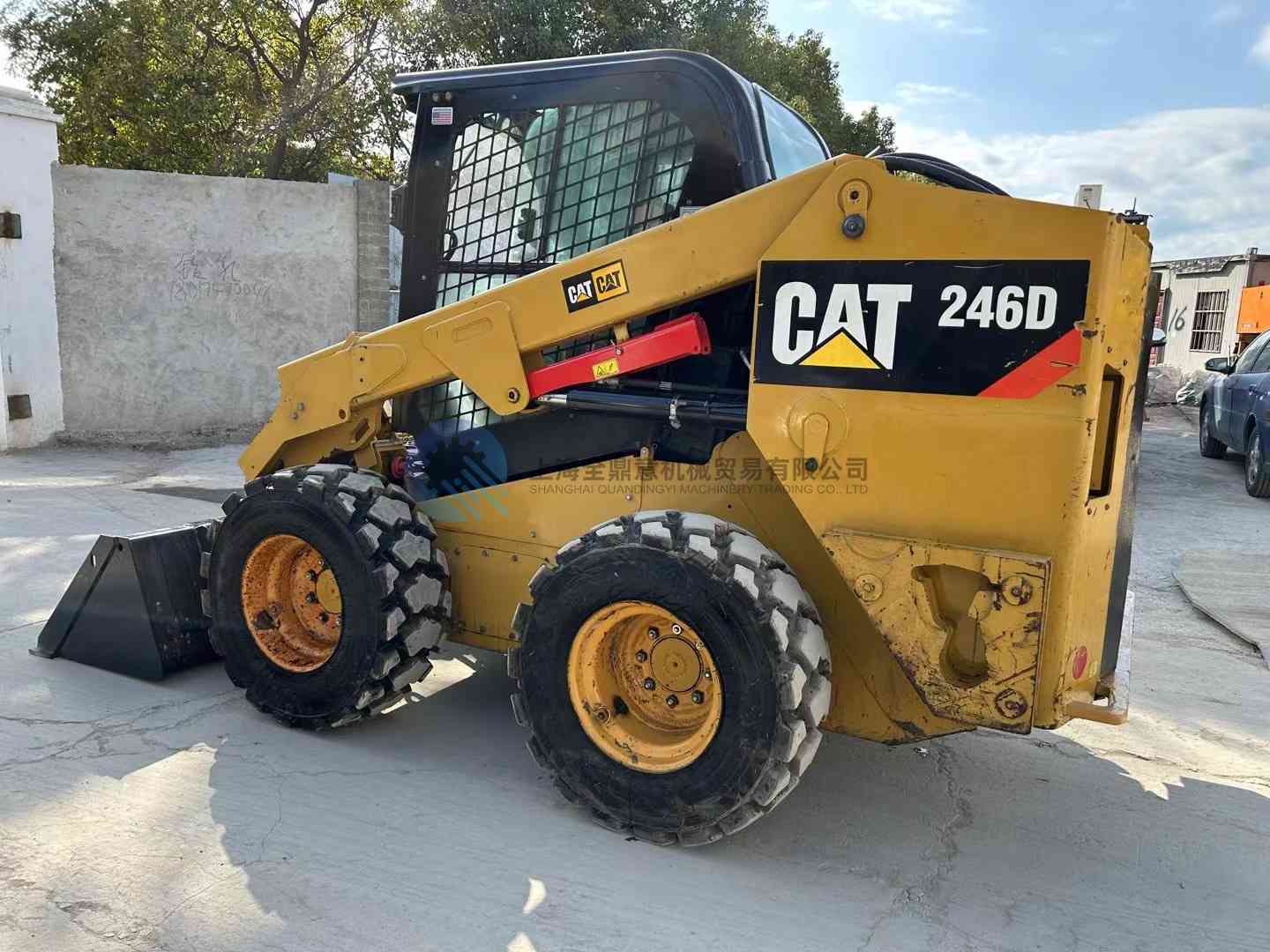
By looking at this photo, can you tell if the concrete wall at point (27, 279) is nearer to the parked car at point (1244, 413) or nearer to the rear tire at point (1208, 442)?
the parked car at point (1244, 413)

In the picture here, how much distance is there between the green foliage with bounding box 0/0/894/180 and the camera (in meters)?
16.7

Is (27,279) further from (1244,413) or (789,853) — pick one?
(1244,413)

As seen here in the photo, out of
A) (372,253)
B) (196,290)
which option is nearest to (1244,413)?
(372,253)

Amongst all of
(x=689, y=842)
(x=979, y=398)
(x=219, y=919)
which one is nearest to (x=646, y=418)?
(x=979, y=398)

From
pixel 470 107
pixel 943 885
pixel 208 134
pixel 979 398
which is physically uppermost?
pixel 208 134

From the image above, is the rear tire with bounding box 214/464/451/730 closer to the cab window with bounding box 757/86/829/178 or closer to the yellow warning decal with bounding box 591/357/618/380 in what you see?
the yellow warning decal with bounding box 591/357/618/380

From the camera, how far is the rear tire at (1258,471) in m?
9.73

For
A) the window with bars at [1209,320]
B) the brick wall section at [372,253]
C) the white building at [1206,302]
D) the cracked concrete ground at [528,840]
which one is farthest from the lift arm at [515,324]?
the window with bars at [1209,320]

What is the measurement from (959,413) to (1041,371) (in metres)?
0.23

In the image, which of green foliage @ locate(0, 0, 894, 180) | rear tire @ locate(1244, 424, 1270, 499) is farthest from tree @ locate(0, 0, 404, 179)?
rear tire @ locate(1244, 424, 1270, 499)

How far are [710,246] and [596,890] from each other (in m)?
1.90

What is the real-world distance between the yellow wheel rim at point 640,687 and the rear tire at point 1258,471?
8918 millimetres

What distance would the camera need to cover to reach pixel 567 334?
3291 millimetres

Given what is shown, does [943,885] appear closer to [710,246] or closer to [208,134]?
[710,246]
